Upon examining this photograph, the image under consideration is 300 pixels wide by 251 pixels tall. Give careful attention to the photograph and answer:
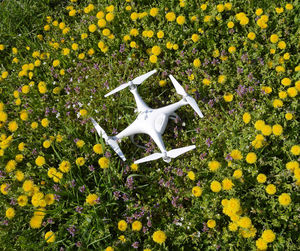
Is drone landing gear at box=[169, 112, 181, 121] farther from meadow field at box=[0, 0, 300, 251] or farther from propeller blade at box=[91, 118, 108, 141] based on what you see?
propeller blade at box=[91, 118, 108, 141]

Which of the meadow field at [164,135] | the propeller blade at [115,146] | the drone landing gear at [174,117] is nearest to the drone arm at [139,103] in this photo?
the meadow field at [164,135]

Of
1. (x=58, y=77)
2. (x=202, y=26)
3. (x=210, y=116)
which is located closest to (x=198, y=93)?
(x=210, y=116)

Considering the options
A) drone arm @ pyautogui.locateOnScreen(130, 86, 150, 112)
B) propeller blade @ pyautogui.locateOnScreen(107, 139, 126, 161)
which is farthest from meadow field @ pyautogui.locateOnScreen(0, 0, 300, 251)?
drone arm @ pyautogui.locateOnScreen(130, 86, 150, 112)

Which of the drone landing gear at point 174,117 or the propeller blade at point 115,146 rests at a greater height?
the propeller blade at point 115,146

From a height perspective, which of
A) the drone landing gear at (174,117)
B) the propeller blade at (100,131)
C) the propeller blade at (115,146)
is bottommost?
the drone landing gear at (174,117)

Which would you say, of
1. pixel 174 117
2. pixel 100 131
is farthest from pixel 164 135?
pixel 100 131

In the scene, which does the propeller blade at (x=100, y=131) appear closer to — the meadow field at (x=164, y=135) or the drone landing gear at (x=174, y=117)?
the meadow field at (x=164, y=135)

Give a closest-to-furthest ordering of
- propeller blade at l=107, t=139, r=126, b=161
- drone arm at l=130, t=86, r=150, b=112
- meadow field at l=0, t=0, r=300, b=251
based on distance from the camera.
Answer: meadow field at l=0, t=0, r=300, b=251 → propeller blade at l=107, t=139, r=126, b=161 → drone arm at l=130, t=86, r=150, b=112

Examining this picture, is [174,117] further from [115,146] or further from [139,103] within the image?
[115,146]

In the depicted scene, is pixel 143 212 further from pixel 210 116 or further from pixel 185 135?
pixel 210 116
